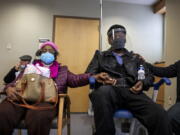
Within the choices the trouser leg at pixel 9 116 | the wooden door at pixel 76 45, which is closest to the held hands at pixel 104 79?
the trouser leg at pixel 9 116

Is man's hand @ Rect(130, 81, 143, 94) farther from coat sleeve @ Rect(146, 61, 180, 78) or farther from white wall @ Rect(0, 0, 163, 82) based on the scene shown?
white wall @ Rect(0, 0, 163, 82)

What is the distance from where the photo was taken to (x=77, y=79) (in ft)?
6.22

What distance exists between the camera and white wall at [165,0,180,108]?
3049 millimetres

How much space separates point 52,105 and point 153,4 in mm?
4104

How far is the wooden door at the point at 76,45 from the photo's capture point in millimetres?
4469

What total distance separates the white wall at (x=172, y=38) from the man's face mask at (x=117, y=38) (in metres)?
1.35

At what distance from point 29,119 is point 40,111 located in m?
0.10

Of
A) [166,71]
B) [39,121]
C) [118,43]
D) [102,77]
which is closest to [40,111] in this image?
[39,121]

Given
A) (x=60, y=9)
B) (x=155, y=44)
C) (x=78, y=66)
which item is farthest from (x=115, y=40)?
(x=155, y=44)

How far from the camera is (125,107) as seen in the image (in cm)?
165

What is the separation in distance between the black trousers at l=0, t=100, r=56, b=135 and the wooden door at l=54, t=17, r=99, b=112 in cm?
291

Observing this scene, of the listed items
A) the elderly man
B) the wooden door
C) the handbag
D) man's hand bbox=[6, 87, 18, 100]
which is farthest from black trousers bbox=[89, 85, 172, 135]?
the wooden door

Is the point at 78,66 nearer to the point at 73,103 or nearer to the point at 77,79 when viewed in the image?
the point at 73,103

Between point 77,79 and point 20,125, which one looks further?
point 77,79
